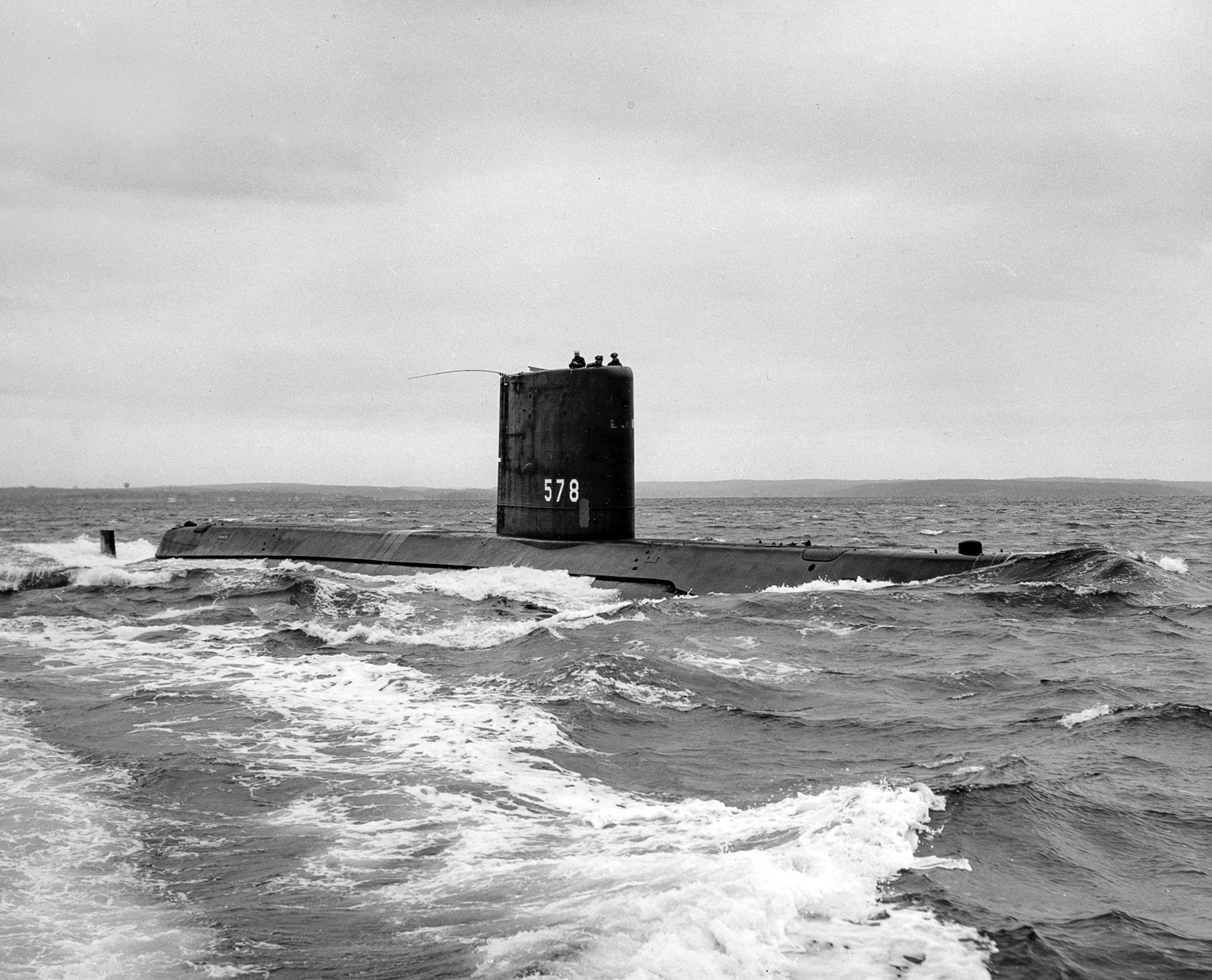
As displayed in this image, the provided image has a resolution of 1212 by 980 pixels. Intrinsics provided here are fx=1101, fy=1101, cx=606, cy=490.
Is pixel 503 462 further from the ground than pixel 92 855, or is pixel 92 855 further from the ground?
pixel 503 462

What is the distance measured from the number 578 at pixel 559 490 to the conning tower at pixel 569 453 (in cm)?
1

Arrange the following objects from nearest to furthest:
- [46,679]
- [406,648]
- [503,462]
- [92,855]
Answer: [92,855]
[46,679]
[406,648]
[503,462]

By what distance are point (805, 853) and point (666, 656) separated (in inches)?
203

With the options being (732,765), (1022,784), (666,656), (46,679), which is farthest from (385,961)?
(46,679)

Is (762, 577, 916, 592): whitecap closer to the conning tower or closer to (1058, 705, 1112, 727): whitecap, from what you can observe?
the conning tower

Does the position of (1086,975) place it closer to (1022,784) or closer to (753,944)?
(753,944)

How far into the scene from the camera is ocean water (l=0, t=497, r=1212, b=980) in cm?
425

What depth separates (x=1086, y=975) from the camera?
3920 millimetres

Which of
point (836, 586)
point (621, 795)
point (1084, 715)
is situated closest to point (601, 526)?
point (836, 586)

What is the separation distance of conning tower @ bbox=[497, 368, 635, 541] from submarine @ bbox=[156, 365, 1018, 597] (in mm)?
15

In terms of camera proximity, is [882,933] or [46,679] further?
[46,679]

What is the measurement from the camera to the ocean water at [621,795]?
4.25 metres

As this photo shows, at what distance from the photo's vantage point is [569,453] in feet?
52.9

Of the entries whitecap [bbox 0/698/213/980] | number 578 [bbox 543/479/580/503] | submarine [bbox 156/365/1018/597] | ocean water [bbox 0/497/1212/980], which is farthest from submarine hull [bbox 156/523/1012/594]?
whitecap [bbox 0/698/213/980]
